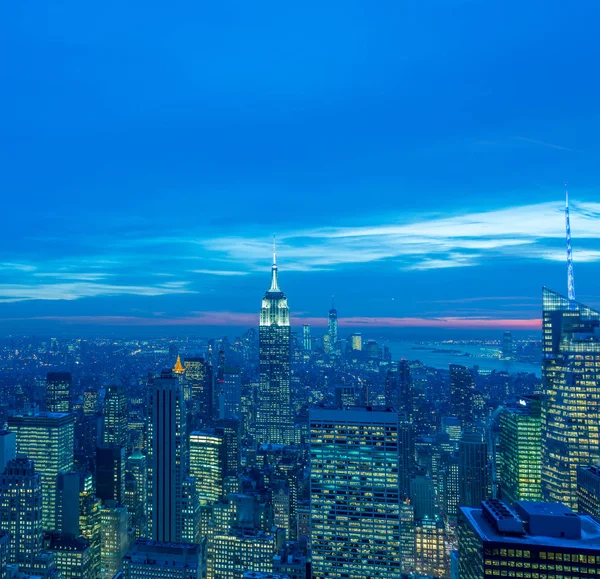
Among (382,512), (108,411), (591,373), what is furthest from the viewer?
(108,411)

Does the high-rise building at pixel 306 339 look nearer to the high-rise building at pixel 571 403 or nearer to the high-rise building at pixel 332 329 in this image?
the high-rise building at pixel 332 329

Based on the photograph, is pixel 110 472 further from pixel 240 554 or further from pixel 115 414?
pixel 115 414

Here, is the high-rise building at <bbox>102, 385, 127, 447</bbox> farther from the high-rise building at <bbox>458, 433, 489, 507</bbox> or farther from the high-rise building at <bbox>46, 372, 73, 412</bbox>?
the high-rise building at <bbox>458, 433, 489, 507</bbox>

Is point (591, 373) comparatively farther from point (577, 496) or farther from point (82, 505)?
point (82, 505)

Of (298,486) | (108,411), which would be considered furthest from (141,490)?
(108,411)

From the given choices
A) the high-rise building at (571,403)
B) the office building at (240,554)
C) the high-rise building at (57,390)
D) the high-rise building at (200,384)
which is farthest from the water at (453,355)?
the high-rise building at (57,390)

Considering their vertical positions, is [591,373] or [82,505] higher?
Answer: [591,373]
